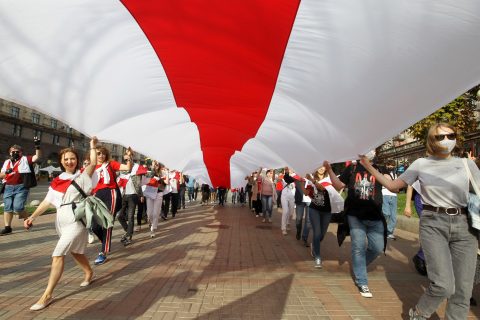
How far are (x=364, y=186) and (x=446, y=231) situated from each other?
1463mm

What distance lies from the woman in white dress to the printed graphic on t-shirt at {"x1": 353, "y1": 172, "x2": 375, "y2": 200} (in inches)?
136

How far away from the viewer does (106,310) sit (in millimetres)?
3723

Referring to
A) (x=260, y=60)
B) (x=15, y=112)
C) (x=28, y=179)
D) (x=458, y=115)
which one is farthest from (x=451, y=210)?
(x=15, y=112)

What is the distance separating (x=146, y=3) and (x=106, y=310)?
3.10 metres

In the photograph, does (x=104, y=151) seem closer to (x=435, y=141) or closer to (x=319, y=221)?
(x=319, y=221)

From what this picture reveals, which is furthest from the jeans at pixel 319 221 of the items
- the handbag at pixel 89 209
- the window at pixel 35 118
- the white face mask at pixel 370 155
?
the window at pixel 35 118

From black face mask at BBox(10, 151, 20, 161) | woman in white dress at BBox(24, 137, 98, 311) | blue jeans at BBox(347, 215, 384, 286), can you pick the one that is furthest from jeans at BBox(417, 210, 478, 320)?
black face mask at BBox(10, 151, 20, 161)

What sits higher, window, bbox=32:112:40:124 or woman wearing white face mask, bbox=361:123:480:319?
window, bbox=32:112:40:124

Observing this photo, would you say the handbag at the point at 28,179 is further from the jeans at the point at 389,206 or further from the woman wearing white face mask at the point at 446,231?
the woman wearing white face mask at the point at 446,231

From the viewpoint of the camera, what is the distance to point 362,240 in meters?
4.46

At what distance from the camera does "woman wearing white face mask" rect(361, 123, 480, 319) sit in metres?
3.01

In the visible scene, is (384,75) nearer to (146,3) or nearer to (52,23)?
(146,3)

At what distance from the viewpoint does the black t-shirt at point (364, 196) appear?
14.6 feet

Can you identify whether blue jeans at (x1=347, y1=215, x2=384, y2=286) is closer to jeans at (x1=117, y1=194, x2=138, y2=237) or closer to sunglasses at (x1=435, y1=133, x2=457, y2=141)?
sunglasses at (x1=435, y1=133, x2=457, y2=141)
